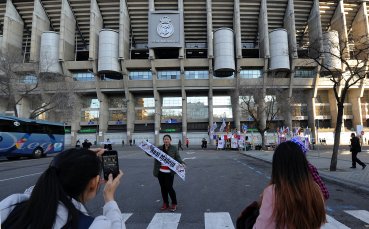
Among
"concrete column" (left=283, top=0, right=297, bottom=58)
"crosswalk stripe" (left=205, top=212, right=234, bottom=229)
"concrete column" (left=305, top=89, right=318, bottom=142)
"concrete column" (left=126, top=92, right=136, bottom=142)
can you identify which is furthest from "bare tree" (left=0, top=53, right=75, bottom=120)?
"concrete column" (left=305, top=89, right=318, bottom=142)

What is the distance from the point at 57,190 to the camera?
1.49 meters

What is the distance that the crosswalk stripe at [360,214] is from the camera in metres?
5.54

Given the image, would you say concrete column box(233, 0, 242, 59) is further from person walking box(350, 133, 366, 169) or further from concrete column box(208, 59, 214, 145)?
person walking box(350, 133, 366, 169)

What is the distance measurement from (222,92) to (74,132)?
31.7 meters

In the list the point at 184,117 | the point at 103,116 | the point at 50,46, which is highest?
the point at 50,46

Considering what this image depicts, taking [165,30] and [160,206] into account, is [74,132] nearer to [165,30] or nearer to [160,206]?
Result: [165,30]

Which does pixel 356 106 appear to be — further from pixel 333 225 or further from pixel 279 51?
pixel 333 225

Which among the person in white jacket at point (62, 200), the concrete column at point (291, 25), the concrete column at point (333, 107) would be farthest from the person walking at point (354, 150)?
the concrete column at point (333, 107)

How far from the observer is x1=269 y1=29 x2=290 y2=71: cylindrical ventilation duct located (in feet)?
175

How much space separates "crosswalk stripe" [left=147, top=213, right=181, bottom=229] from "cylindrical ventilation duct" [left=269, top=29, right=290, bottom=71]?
5207cm

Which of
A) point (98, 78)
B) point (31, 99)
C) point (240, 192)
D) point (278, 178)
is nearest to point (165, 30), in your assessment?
point (98, 78)

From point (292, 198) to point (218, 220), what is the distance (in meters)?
3.74

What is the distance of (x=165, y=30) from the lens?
5269 cm

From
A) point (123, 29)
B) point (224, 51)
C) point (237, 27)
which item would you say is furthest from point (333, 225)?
point (123, 29)
